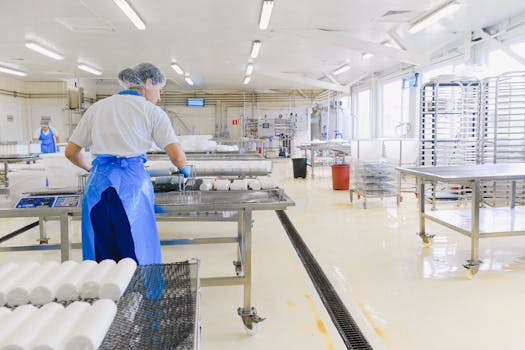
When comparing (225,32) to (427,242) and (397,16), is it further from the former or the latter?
(427,242)

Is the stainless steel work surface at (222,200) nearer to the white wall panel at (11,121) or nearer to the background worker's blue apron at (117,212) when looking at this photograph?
the background worker's blue apron at (117,212)

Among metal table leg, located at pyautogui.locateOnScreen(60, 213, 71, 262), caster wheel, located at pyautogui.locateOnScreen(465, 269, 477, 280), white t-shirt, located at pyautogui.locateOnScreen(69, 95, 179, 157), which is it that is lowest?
caster wheel, located at pyautogui.locateOnScreen(465, 269, 477, 280)

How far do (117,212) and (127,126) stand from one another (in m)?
0.41

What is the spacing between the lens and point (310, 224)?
4.73 metres

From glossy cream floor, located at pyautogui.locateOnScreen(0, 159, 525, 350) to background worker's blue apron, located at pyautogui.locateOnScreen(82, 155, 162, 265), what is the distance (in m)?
0.68

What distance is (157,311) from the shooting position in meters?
0.93

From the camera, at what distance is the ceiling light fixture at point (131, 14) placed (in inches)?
214

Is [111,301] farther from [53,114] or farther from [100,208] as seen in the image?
[53,114]

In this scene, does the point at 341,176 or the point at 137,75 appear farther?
the point at 341,176

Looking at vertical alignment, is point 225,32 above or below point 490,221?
above

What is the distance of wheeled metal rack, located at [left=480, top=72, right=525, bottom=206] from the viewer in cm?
509

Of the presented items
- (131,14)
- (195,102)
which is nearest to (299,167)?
(131,14)

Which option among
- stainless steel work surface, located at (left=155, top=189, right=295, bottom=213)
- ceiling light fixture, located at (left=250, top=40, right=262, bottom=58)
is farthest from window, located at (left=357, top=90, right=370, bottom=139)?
stainless steel work surface, located at (left=155, top=189, right=295, bottom=213)

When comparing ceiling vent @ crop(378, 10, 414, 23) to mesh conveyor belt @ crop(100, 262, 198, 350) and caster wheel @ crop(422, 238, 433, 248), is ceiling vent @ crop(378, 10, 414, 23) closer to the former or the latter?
caster wheel @ crop(422, 238, 433, 248)
